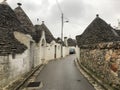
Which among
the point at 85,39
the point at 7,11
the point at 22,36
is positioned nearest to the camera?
the point at 7,11

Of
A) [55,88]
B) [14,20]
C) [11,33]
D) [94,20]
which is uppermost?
[94,20]

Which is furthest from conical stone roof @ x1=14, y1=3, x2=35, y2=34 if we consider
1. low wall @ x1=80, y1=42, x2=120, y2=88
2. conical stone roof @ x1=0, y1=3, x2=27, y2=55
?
low wall @ x1=80, y1=42, x2=120, y2=88

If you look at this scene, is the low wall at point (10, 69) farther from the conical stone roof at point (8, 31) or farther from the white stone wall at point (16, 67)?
the conical stone roof at point (8, 31)

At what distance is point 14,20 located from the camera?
19250 mm

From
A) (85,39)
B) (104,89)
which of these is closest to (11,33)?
(104,89)

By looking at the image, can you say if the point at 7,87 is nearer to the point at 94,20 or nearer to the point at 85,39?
the point at 85,39

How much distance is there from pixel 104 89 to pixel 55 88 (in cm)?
262

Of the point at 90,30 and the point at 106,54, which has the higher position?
the point at 90,30

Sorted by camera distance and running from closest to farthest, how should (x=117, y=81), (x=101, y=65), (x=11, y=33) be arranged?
(x=117, y=81), (x=101, y=65), (x=11, y=33)

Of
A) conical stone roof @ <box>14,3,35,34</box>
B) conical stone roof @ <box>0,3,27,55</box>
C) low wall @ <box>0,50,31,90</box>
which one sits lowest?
low wall @ <box>0,50,31,90</box>

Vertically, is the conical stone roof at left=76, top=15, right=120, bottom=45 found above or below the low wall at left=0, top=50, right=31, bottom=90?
above

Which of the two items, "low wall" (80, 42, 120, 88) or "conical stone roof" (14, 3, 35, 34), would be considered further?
"conical stone roof" (14, 3, 35, 34)

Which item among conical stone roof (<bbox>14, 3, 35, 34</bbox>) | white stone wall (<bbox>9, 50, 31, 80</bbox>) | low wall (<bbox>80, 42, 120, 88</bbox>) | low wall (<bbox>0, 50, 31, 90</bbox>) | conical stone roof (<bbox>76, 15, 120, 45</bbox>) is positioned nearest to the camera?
low wall (<bbox>80, 42, 120, 88</bbox>)

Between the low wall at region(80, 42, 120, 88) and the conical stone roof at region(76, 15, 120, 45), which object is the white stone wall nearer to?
the low wall at region(80, 42, 120, 88)
